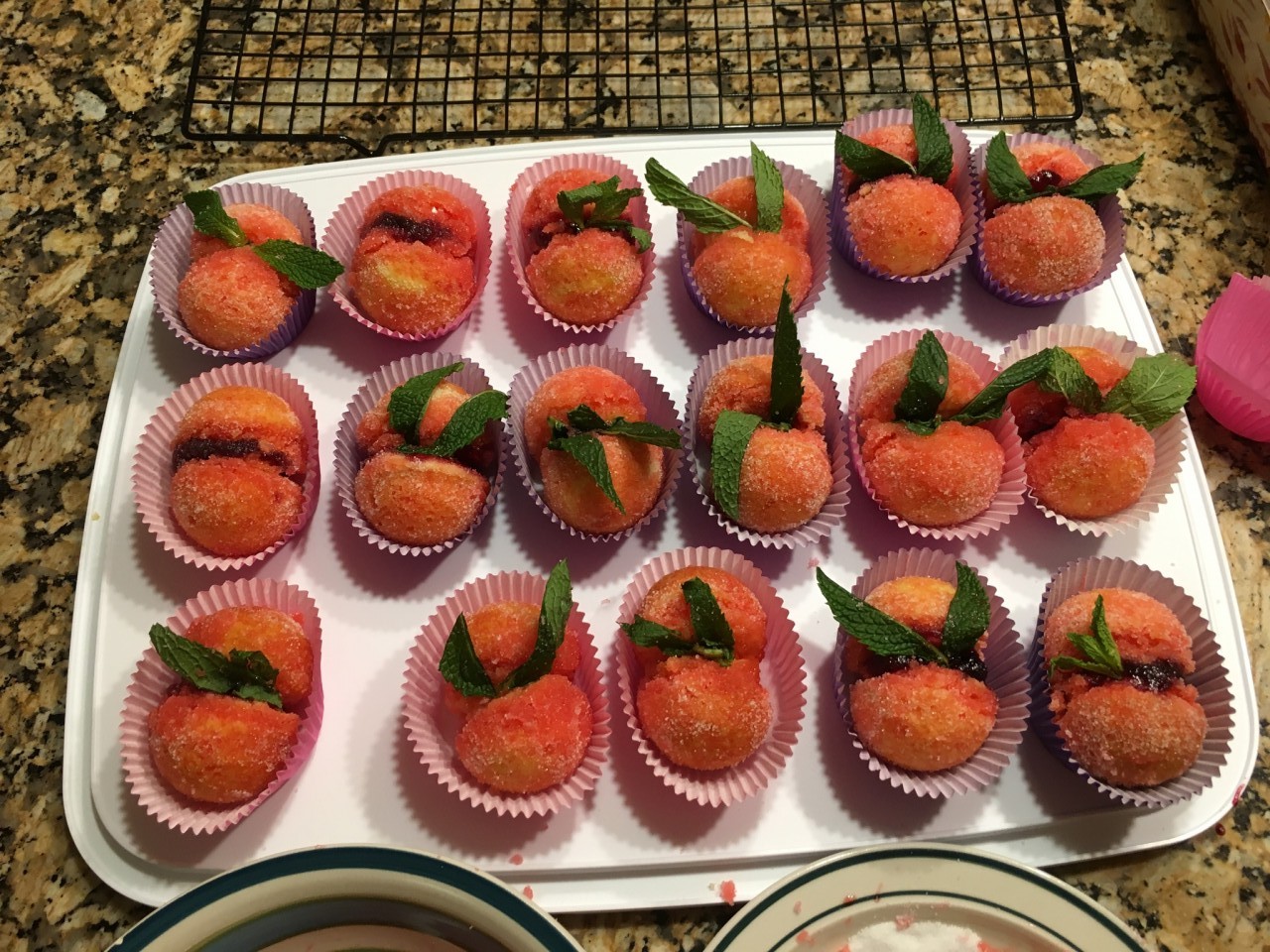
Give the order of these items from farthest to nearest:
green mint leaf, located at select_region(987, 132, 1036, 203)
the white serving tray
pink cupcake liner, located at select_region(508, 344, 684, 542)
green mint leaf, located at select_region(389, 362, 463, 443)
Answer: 1. green mint leaf, located at select_region(987, 132, 1036, 203)
2. pink cupcake liner, located at select_region(508, 344, 684, 542)
3. green mint leaf, located at select_region(389, 362, 463, 443)
4. the white serving tray

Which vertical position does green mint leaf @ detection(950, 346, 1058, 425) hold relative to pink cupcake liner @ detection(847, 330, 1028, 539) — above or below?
above

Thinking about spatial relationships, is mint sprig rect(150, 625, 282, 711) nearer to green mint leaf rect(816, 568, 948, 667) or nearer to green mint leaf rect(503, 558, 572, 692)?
green mint leaf rect(503, 558, 572, 692)

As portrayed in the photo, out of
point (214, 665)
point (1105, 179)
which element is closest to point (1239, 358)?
point (1105, 179)

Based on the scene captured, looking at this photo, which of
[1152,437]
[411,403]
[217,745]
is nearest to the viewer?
[217,745]

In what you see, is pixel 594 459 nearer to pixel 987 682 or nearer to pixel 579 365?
pixel 579 365

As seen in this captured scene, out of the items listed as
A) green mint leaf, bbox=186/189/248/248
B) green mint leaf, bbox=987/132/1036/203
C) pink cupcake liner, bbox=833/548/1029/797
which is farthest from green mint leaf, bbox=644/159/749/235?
green mint leaf, bbox=186/189/248/248

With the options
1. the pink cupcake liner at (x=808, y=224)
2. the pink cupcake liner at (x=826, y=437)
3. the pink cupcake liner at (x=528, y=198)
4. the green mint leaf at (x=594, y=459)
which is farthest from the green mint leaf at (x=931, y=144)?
the green mint leaf at (x=594, y=459)
